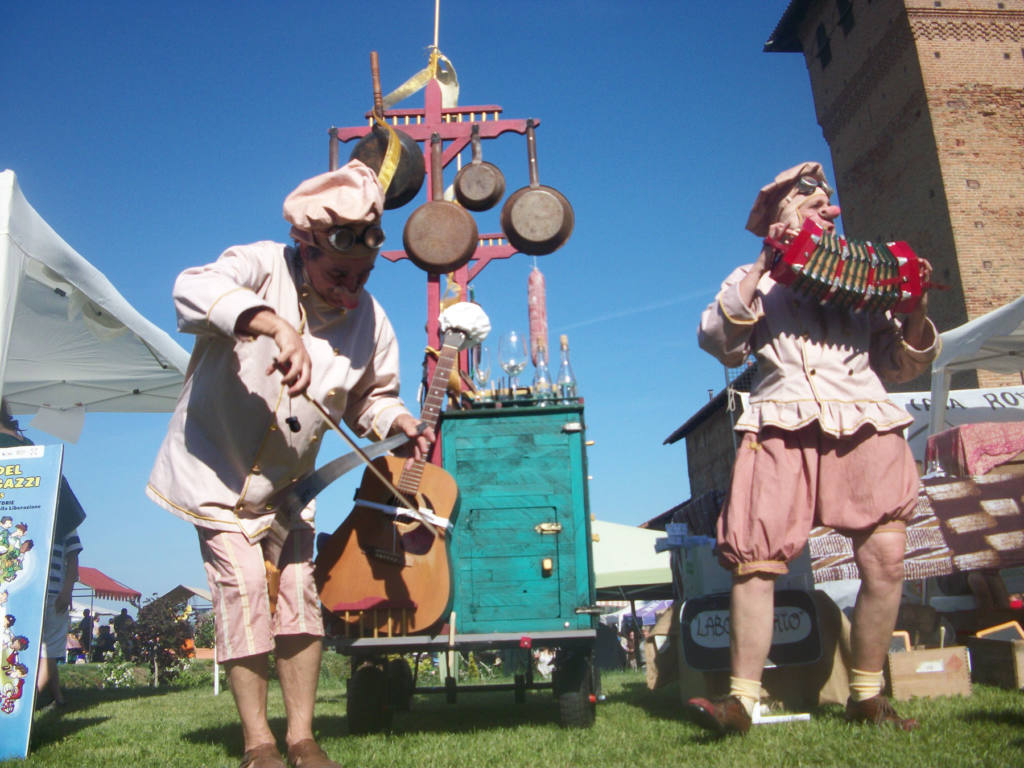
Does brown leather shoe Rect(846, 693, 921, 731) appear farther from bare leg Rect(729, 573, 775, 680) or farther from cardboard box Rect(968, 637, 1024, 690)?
cardboard box Rect(968, 637, 1024, 690)

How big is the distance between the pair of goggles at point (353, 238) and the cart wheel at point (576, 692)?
2.04m

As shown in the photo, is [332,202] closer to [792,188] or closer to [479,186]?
[792,188]

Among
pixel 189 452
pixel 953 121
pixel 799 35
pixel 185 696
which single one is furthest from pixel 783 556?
pixel 799 35

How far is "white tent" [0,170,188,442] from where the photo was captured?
3848 millimetres

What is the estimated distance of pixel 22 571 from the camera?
346 centimetres

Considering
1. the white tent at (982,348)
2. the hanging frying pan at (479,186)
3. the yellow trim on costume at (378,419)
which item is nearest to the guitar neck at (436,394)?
the yellow trim on costume at (378,419)

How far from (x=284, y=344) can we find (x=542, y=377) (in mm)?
2426

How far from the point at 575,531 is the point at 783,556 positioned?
1.11 metres

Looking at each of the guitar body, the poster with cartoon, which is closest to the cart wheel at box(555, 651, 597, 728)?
the guitar body

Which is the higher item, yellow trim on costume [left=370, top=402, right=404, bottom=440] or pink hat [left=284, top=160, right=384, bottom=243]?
pink hat [left=284, top=160, right=384, bottom=243]

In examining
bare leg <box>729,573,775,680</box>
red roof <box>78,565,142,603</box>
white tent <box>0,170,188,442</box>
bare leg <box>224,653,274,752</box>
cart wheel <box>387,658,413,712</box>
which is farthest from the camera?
red roof <box>78,565,142,603</box>

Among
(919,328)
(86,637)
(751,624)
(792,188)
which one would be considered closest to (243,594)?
(751,624)

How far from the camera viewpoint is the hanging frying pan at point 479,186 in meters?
7.78

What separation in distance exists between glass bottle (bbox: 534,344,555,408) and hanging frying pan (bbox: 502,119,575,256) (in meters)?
2.60
